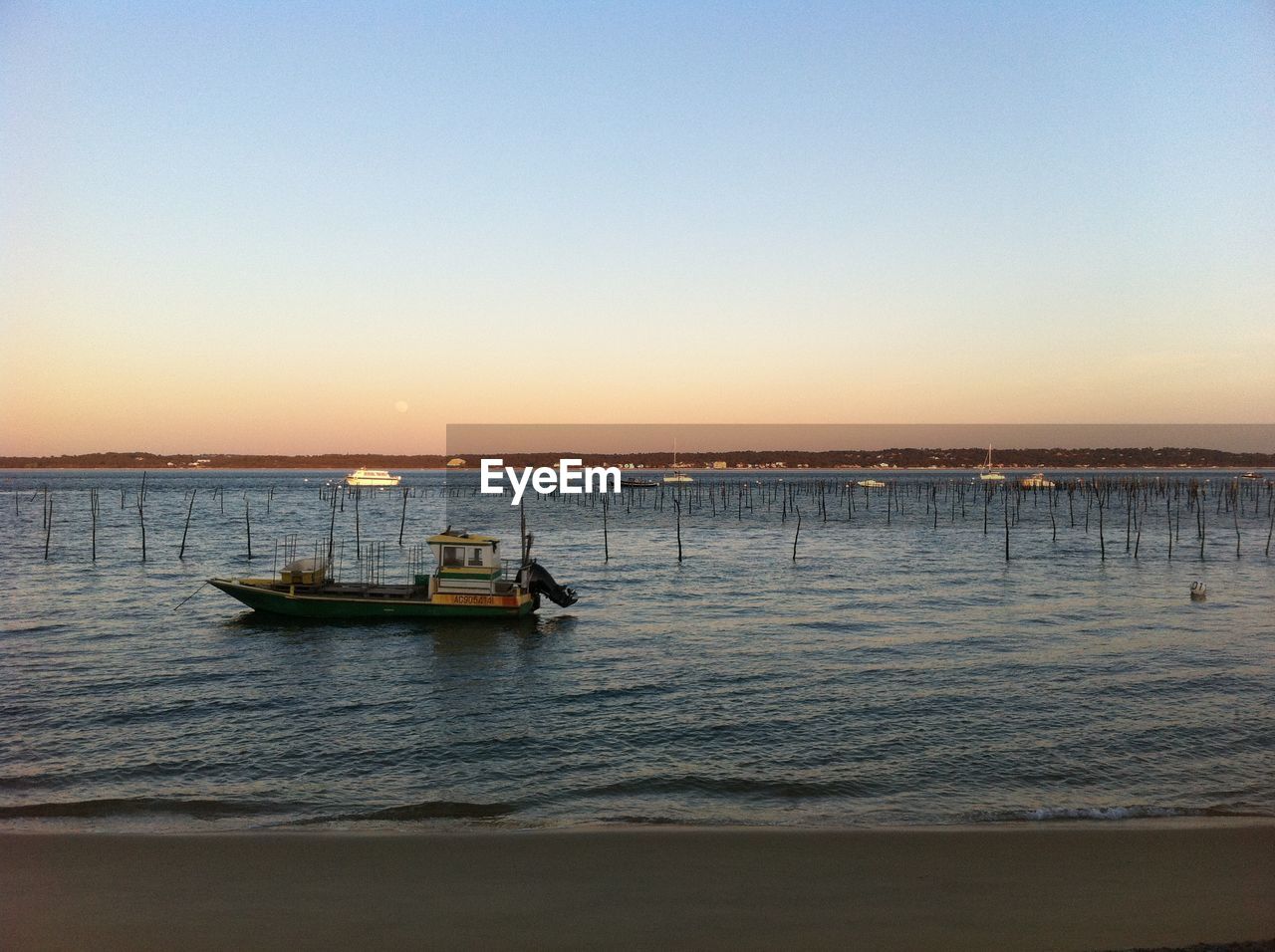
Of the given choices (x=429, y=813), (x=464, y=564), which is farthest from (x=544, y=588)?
(x=429, y=813)

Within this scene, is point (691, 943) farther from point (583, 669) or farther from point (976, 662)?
point (976, 662)

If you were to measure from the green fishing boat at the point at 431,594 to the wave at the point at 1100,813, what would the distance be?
60.2ft

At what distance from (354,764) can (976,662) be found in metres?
14.2

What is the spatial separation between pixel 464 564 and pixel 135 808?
1625 centimetres

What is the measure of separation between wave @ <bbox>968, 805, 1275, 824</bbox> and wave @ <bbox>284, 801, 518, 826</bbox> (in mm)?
5966

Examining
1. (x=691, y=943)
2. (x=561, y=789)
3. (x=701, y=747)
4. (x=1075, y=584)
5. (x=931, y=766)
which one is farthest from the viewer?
(x=1075, y=584)

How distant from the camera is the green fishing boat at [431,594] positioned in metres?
27.1

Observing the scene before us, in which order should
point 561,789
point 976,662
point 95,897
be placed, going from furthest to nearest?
point 976,662 → point 561,789 → point 95,897

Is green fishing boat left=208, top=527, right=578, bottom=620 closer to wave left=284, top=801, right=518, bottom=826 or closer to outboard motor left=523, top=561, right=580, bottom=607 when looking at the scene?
outboard motor left=523, top=561, right=580, bottom=607

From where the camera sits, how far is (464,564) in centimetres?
2744

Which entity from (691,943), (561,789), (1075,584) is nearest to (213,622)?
(561,789)

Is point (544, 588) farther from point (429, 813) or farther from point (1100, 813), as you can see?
point (1100, 813)

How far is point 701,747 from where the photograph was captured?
13.9 metres

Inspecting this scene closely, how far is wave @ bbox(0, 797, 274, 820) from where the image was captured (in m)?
11.0
